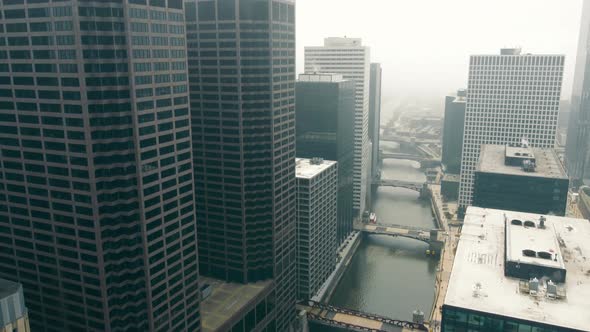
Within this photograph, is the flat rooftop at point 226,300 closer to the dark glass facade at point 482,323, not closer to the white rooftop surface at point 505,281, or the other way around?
the dark glass facade at point 482,323

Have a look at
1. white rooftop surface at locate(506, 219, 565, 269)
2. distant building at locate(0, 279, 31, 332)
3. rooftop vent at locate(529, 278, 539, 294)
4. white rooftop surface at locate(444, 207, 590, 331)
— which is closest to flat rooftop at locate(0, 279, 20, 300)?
distant building at locate(0, 279, 31, 332)

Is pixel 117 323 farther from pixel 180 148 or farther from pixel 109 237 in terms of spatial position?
pixel 180 148

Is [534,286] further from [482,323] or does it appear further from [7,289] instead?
[7,289]

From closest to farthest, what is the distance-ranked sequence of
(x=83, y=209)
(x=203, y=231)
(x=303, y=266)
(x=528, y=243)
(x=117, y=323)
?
(x=83, y=209) → (x=117, y=323) → (x=528, y=243) → (x=203, y=231) → (x=303, y=266)

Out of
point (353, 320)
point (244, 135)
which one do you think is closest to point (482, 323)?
point (353, 320)

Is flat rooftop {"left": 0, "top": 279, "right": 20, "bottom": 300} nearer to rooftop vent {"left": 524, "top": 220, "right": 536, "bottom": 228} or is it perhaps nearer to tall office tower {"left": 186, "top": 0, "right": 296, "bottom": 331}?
tall office tower {"left": 186, "top": 0, "right": 296, "bottom": 331}

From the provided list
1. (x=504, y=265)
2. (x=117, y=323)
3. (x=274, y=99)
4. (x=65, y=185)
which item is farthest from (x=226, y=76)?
(x=504, y=265)
